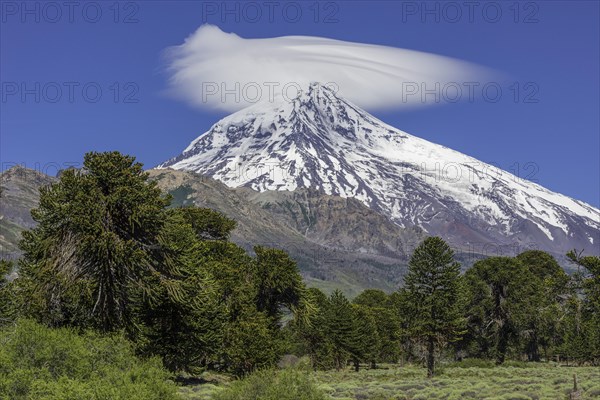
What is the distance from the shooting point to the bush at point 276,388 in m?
24.3

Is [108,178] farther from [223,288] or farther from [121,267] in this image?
[223,288]

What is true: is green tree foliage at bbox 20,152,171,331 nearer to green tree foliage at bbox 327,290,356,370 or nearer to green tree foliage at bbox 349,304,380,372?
green tree foliage at bbox 327,290,356,370

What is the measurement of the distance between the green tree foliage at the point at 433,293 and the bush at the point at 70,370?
44594 mm

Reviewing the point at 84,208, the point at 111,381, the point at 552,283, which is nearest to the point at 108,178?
the point at 84,208

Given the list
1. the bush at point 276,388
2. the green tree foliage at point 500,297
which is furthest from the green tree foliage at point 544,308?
the bush at point 276,388

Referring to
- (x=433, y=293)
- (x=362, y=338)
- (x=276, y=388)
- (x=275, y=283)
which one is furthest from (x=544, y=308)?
(x=276, y=388)

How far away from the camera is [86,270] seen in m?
35.0

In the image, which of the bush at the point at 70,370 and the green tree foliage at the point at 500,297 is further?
the green tree foliage at the point at 500,297

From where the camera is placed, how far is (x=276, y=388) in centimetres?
2441

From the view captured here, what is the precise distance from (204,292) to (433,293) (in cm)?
3555

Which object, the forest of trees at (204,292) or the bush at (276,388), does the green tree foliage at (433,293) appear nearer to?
the forest of trees at (204,292)

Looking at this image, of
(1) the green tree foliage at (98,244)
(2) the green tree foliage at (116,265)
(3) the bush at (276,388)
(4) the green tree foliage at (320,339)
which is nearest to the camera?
(3) the bush at (276,388)

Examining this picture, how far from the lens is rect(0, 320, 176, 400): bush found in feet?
70.0

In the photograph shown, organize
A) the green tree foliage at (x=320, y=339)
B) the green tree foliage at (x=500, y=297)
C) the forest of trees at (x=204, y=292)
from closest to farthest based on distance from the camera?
the forest of trees at (x=204, y=292), the green tree foliage at (x=500, y=297), the green tree foliage at (x=320, y=339)
